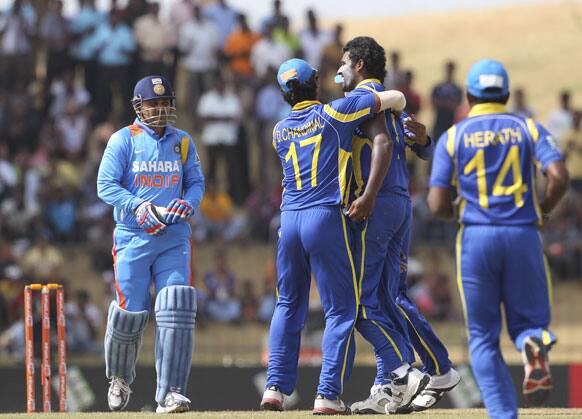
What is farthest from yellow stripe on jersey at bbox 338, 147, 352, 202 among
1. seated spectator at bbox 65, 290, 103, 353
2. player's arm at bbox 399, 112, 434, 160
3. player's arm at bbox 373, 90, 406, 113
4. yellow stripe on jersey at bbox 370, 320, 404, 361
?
seated spectator at bbox 65, 290, 103, 353

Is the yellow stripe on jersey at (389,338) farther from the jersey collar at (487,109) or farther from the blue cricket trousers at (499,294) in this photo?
the jersey collar at (487,109)

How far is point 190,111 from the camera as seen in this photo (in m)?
25.0

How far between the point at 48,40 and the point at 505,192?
52.0 ft

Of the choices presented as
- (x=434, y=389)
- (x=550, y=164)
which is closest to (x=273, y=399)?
(x=434, y=389)

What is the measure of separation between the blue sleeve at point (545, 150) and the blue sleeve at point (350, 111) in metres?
1.76

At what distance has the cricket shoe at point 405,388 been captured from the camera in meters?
10.6

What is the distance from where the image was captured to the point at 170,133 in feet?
37.0

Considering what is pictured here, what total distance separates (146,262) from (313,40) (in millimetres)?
13592

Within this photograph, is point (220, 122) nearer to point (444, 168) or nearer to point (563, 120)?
point (563, 120)

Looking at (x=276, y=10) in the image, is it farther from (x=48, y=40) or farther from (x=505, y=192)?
(x=505, y=192)

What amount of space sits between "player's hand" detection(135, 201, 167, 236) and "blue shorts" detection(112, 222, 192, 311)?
15cm

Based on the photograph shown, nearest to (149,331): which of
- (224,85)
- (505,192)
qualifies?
(224,85)

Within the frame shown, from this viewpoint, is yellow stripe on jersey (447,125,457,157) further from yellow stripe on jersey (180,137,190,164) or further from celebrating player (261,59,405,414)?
yellow stripe on jersey (180,137,190,164)

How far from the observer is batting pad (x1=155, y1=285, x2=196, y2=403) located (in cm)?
1091
